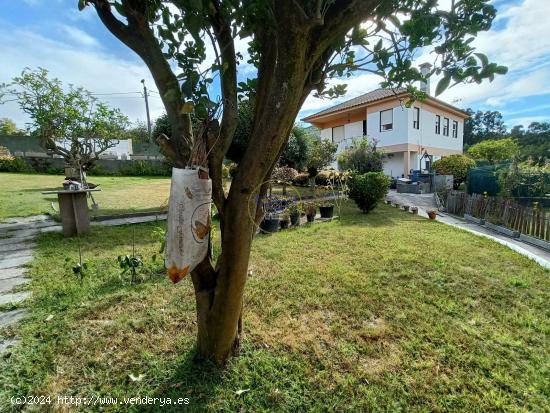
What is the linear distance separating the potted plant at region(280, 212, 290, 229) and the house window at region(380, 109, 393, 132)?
1655 cm

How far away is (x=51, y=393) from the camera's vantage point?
1.91 metres

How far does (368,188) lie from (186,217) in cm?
858

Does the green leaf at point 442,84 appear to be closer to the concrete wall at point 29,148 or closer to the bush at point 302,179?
the bush at point 302,179

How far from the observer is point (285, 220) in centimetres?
745

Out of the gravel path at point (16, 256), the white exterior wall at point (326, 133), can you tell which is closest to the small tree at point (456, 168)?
the white exterior wall at point (326, 133)

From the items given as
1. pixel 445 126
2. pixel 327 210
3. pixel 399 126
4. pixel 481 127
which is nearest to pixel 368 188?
pixel 327 210

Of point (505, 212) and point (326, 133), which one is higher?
point (326, 133)

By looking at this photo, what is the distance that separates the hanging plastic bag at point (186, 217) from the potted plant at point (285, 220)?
5714mm

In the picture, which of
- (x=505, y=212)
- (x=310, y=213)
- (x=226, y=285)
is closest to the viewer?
(x=226, y=285)

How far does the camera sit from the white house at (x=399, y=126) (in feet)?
65.8

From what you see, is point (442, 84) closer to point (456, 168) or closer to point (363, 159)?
point (363, 159)

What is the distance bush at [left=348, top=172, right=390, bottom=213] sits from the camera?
30.8ft

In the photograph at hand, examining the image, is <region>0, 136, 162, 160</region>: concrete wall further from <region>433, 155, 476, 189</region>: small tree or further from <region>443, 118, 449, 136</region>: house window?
<region>443, 118, 449, 136</region>: house window

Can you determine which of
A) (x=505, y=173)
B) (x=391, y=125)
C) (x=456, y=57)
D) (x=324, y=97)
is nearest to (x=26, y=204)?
(x=324, y=97)
